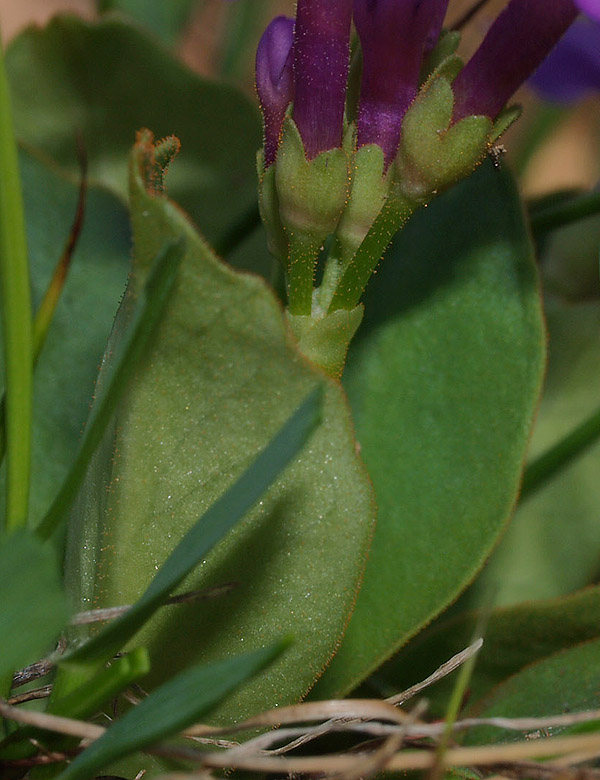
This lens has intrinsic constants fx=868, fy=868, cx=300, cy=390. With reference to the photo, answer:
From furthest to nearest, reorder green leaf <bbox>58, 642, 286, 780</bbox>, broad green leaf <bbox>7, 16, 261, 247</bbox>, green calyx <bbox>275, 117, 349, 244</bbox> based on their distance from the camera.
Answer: broad green leaf <bbox>7, 16, 261, 247</bbox>, green calyx <bbox>275, 117, 349, 244</bbox>, green leaf <bbox>58, 642, 286, 780</bbox>

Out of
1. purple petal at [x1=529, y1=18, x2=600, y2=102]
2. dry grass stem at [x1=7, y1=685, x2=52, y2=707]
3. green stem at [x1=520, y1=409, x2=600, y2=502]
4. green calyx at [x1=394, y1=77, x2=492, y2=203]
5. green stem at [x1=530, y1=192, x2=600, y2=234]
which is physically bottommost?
dry grass stem at [x1=7, y1=685, x2=52, y2=707]

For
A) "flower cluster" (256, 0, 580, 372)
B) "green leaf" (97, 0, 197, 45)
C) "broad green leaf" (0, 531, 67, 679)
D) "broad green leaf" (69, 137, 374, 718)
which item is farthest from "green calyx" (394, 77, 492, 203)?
"green leaf" (97, 0, 197, 45)

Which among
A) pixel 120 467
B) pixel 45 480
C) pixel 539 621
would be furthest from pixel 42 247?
pixel 539 621

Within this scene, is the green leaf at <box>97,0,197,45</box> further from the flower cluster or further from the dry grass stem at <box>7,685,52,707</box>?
the dry grass stem at <box>7,685,52,707</box>

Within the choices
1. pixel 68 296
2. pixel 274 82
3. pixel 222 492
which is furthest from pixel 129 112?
pixel 222 492

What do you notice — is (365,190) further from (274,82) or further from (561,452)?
(561,452)

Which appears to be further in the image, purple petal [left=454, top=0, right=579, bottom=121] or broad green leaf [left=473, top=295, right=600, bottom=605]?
broad green leaf [left=473, top=295, right=600, bottom=605]

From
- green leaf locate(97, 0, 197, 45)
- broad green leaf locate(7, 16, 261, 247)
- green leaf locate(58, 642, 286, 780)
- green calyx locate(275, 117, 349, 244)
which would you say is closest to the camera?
green leaf locate(58, 642, 286, 780)
